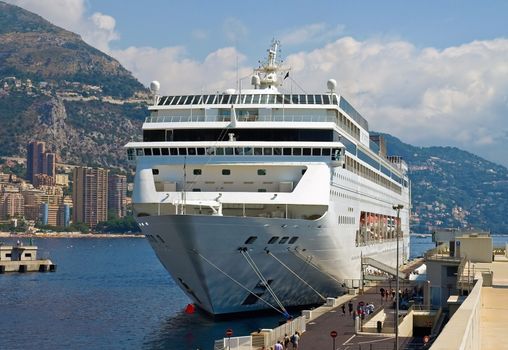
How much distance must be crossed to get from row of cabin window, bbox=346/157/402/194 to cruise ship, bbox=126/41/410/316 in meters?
2.01

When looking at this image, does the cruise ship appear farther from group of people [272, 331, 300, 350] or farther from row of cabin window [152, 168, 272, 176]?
group of people [272, 331, 300, 350]

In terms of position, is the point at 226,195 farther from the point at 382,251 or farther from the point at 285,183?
the point at 382,251

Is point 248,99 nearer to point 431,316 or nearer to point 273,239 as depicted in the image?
point 273,239

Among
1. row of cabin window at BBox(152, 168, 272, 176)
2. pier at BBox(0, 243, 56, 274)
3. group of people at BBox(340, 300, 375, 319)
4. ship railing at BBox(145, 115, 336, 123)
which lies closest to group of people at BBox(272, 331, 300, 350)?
group of people at BBox(340, 300, 375, 319)

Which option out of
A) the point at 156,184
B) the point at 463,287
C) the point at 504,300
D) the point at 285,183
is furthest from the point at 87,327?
the point at 504,300

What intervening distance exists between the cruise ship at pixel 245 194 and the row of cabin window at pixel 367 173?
2014 mm

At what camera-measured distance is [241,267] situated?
45.8 m

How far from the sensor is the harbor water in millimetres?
49969

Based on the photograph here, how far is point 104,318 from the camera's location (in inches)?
2569

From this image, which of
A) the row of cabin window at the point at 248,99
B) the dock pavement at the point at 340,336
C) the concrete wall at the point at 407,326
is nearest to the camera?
the dock pavement at the point at 340,336

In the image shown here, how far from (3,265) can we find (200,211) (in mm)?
83088

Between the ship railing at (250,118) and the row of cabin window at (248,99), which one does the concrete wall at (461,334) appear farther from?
the row of cabin window at (248,99)

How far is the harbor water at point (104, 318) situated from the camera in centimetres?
4997

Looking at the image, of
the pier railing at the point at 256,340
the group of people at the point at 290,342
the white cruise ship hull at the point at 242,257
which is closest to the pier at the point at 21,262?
the white cruise ship hull at the point at 242,257
